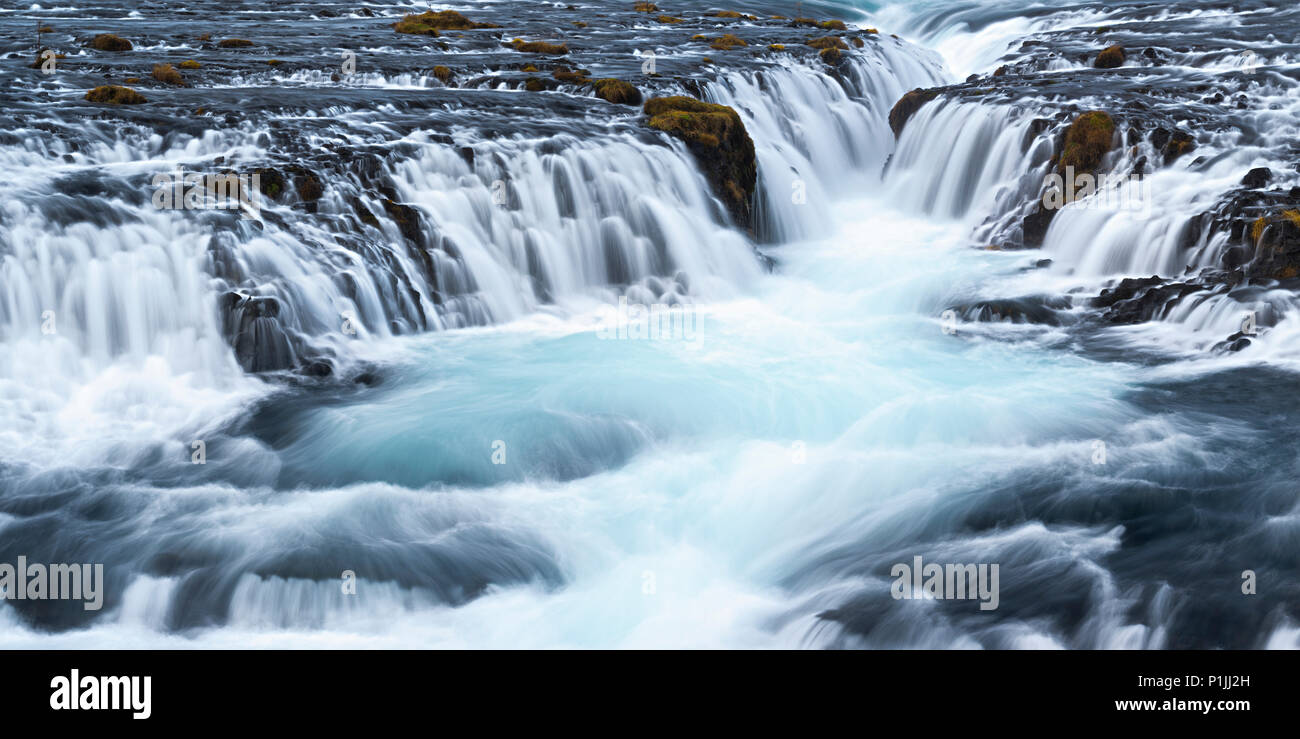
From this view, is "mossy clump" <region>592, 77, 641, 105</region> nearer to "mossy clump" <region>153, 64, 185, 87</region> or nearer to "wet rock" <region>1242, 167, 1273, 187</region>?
"mossy clump" <region>153, 64, 185, 87</region>

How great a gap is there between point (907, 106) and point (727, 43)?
5.75m

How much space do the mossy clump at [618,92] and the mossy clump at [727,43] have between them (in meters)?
6.44

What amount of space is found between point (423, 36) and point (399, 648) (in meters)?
19.2

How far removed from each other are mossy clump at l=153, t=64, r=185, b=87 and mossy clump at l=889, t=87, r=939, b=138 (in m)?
11.7

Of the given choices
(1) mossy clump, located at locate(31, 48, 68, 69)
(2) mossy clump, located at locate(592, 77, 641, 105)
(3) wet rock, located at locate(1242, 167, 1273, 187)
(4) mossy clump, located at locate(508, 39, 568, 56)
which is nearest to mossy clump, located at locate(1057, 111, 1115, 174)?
(3) wet rock, located at locate(1242, 167, 1273, 187)

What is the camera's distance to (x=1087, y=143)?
50.6 ft

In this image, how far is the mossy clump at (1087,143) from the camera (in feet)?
50.5

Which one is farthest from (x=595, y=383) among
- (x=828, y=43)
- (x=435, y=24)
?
(x=435, y=24)

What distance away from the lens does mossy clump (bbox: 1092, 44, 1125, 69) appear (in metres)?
20.7

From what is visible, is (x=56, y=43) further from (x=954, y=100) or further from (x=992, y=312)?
(x=992, y=312)

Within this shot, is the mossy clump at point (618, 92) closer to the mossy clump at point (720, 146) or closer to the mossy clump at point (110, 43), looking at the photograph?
the mossy clump at point (720, 146)

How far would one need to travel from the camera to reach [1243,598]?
724 cm

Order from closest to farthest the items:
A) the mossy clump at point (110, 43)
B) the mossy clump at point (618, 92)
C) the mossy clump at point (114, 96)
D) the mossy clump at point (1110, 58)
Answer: the mossy clump at point (114, 96) < the mossy clump at point (618, 92) < the mossy clump at point (110, 43) < the mossy clump at point (1110, 58)

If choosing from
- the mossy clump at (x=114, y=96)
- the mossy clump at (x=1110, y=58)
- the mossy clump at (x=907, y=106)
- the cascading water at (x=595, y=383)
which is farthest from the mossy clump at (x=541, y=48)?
the mossy clump at (x=1110, y=58)
